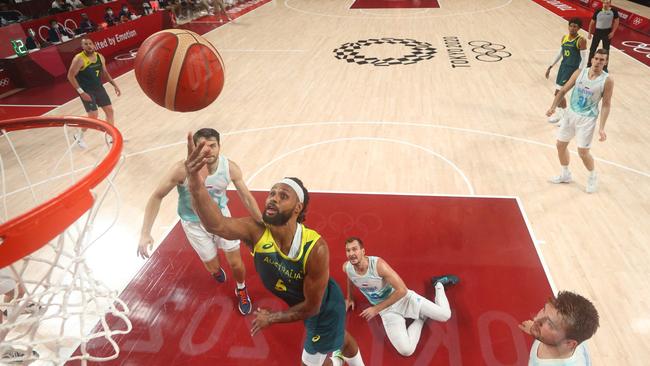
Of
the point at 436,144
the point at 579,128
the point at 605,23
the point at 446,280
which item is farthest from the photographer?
the point at 605,23

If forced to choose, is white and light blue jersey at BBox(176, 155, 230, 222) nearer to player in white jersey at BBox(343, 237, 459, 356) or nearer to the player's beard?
player in white jersey at BBox(343, 237, 459, 356)

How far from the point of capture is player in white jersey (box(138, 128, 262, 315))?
3227 millimetres

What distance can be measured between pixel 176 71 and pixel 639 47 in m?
12.3

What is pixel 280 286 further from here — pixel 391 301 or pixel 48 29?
pixel 48 29

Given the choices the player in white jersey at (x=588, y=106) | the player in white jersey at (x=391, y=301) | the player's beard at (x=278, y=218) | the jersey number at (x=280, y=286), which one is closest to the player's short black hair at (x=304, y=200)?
the player's beard at (x=278, y=218)

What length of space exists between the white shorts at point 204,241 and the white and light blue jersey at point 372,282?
1.04m

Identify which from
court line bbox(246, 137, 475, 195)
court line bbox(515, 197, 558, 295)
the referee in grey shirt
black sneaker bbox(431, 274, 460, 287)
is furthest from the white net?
the referee in grey shirt

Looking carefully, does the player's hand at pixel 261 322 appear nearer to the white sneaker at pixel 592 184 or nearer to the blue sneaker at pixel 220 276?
the blue sneaker at pixel 220 276

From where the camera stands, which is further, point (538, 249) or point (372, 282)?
point (538, 249)

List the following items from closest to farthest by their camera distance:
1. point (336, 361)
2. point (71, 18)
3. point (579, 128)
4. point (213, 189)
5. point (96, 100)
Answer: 1. point (336, 361)
2. point (213, 189)
3. point (579, 128)
4. point (96, 100)
5. point (71, 18)

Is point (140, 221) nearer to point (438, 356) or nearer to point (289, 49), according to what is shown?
point (438, 356)

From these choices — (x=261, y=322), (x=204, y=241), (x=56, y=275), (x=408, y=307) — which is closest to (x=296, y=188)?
(x=261, y=322)

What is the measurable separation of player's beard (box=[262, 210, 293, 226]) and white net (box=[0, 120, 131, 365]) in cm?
102

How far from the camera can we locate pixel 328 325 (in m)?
2.64
